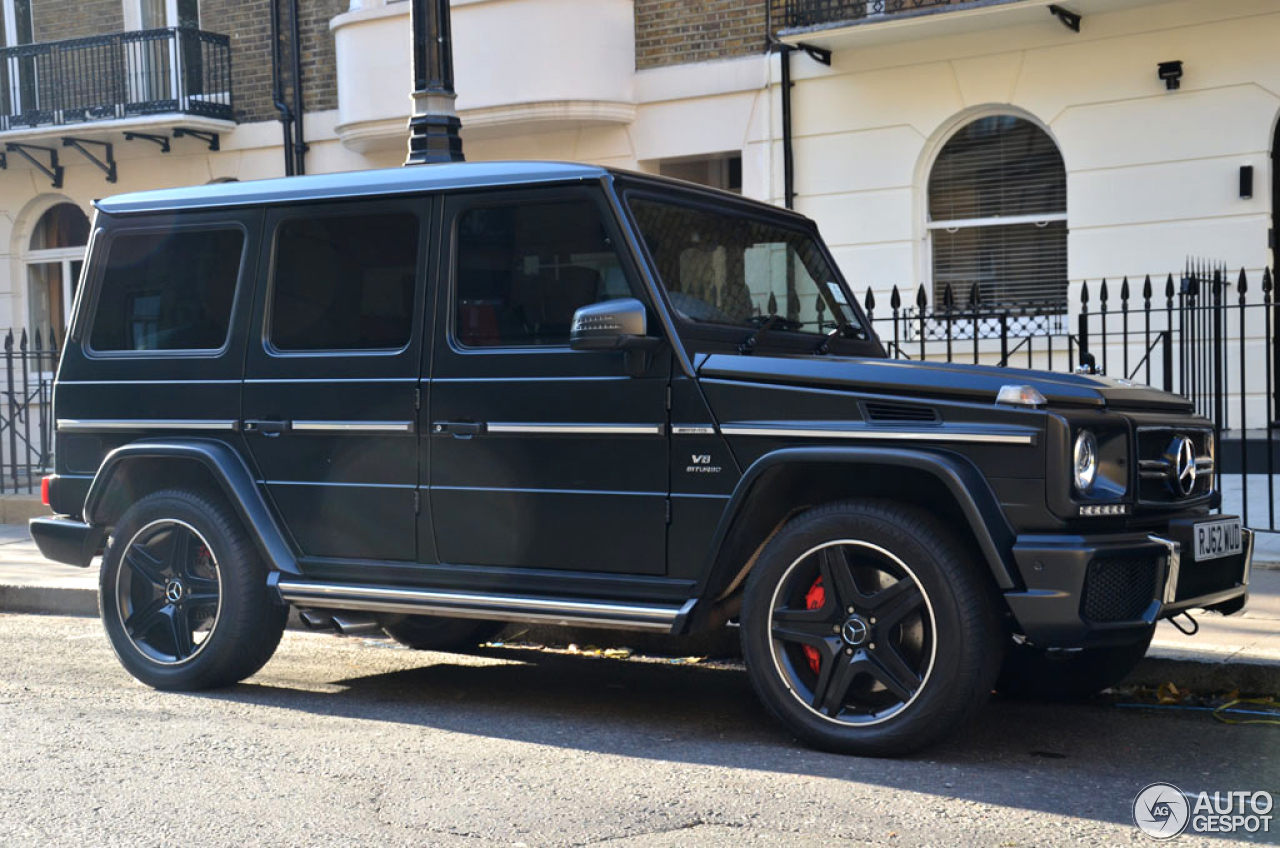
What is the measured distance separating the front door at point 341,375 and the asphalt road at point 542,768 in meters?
0.79

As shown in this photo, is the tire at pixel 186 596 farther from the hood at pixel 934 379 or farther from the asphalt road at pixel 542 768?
the hood at pixel 934 379

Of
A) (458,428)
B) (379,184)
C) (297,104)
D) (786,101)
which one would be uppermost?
(297,104)

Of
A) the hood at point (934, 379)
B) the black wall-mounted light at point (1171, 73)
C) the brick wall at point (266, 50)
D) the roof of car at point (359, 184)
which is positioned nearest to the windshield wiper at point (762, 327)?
the hood at point (934, 379)

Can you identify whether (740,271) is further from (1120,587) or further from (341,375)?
(1120,587)

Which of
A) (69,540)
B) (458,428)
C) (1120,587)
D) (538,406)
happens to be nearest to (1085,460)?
(1120,587)

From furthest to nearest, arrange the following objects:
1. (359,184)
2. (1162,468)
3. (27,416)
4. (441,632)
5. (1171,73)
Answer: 1. (1171,73)
2. (27,416)
3. (441,632)
4. (359,184)
5. (1162,468)

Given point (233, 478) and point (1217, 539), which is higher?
point (233, 478)

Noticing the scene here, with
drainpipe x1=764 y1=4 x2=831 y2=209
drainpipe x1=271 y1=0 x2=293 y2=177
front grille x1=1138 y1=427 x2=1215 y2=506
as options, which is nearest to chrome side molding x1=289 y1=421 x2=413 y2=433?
front grille x1=1138 y1=427 x2=1215 y2=506

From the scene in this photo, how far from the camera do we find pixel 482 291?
589cm

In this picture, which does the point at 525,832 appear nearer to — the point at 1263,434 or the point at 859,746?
the point at 859,746

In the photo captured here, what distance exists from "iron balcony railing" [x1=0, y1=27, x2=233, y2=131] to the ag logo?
52.6 ft

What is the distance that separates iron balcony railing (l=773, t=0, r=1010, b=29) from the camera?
14102 millimetres

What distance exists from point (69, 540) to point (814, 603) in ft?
11.3

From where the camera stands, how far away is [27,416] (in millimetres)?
13062
